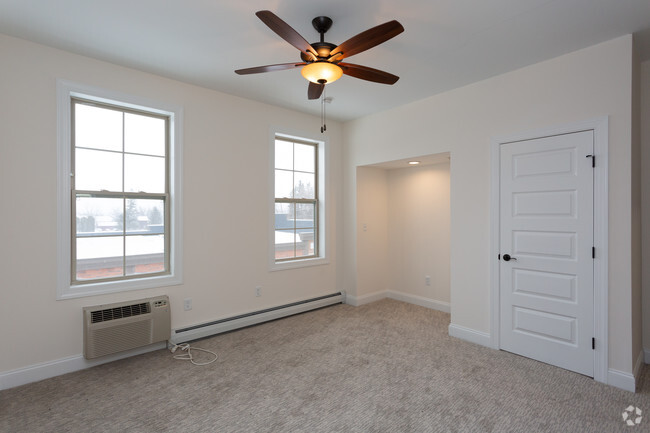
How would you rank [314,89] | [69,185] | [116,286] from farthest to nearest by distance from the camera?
[116,286] < [69,185] < [314,89]

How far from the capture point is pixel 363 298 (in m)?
4.95

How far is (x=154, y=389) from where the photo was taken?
2.59m

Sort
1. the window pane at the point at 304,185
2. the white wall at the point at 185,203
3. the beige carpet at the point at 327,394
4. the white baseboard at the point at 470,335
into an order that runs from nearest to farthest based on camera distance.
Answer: the beige carpet at the point at 327,394
the white wall at the point at 185,203
the white baseboard at the point at 470,335
the window pane at the point at 304,185

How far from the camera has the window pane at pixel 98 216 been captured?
10.00ft

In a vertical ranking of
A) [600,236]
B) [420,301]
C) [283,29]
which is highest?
[283,29]

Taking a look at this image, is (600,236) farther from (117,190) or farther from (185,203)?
(117,190)

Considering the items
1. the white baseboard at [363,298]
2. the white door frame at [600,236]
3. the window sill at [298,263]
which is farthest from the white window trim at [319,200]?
the white door frame at [600,236]

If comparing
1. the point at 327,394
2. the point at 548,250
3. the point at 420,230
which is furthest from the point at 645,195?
the point at 327,394

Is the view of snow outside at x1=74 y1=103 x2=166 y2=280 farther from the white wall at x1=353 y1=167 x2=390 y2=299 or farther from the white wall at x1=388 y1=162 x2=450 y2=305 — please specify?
the white wall at x1=388 y1=162 x2=450 y2=305

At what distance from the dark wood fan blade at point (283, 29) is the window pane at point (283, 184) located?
239 centimetres

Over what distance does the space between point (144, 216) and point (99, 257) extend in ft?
1.82

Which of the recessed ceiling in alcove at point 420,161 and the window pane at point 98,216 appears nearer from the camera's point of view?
the window pane at point 98,216

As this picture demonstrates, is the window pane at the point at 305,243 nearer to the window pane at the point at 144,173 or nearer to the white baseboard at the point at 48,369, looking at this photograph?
the window pane at the point at 144,173

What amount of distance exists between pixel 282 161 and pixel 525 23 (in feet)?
9.91
